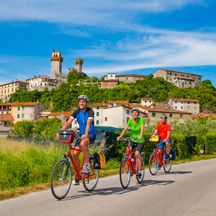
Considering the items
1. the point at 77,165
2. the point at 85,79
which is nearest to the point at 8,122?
the point at 85,79

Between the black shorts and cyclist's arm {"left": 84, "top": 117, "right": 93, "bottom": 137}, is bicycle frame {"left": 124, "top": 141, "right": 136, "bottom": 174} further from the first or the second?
cyclist's arm {"left": 84, "top": 117, "right": 93, "bottom": 137}

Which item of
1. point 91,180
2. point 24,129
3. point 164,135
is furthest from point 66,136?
point 24,129

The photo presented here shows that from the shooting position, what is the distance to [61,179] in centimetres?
762

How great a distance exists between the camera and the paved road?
6508 millimetres

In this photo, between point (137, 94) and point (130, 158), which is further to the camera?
point (137, 94)

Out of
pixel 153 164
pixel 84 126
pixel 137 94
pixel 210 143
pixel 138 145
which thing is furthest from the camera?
pixel 137 94

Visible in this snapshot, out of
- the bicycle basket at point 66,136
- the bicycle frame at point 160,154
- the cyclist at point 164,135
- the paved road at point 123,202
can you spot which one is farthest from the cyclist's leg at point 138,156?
the cyclist at point 164,135

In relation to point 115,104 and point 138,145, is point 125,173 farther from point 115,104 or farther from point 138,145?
point 115,104

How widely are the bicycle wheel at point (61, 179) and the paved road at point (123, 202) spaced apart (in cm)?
16

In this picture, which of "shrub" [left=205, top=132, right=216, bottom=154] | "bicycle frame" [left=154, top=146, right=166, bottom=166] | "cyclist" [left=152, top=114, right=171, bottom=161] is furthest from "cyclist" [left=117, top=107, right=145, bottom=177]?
"shrub" [left=205, top=132, right=216, bottom=154]

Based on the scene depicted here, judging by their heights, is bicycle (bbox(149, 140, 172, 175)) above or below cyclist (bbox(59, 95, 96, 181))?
below

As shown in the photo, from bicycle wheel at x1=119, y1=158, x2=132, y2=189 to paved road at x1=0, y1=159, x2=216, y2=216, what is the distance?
0.18 m

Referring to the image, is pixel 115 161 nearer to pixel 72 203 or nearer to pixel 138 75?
pixel 72 203

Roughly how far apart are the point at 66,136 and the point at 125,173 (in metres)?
2.29
